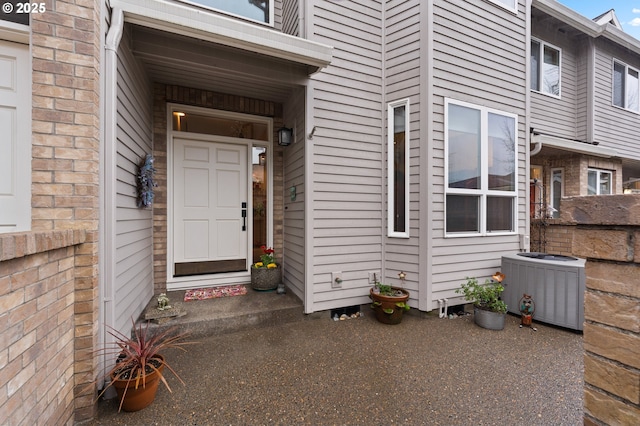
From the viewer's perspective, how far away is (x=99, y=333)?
193cm

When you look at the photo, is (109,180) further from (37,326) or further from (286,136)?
(286,136)

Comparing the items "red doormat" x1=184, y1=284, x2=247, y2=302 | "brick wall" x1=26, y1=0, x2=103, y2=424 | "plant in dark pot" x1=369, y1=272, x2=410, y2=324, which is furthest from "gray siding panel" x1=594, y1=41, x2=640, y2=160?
"brick wall" x1=26, y1=0, x2=103, y2=424

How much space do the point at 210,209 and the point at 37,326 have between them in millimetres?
2565

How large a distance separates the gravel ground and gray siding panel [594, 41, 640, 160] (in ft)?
19.7

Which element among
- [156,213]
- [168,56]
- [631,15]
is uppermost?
[631,15]

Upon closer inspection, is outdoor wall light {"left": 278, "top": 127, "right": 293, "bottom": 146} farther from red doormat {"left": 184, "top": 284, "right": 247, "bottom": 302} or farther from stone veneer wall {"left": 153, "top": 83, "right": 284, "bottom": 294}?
red doormat {"left": 184, "top": 284, "right": 247, "bottom": 302}

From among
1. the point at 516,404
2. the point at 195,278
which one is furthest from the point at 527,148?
Result: the point at 195,278

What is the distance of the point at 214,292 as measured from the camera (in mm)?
3627

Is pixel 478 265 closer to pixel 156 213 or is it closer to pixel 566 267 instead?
pixel 566 267

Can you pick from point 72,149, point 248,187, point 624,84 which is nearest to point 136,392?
point 72,149

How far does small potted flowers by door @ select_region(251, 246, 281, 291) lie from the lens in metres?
3.76

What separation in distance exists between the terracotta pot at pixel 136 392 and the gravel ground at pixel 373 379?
0.06 m

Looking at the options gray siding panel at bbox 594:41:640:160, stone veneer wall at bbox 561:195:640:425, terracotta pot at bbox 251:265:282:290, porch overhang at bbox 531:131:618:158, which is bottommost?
terracotta pot at bbox 251:265:282:290

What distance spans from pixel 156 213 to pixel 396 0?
4.26 metres
